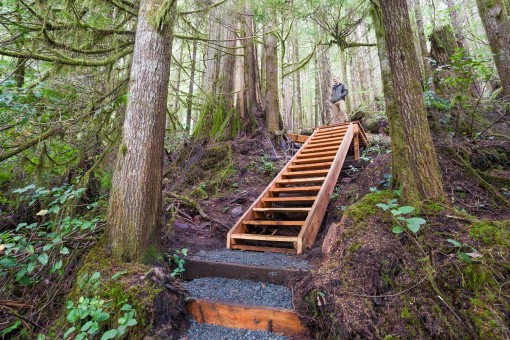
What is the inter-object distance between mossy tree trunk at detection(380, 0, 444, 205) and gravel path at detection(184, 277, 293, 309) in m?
1.65

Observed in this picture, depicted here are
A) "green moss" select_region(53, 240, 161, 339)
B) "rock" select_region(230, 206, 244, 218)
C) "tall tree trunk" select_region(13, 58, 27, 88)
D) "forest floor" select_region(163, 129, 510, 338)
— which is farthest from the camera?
"rock" select_region(230, 206, 244, 218)

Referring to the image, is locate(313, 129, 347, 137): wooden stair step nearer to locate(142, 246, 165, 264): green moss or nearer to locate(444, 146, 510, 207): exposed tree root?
locate(444, 146, 510, 207): exposed tree root

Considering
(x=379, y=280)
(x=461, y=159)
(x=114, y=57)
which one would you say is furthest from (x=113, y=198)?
(x=461, y=159)

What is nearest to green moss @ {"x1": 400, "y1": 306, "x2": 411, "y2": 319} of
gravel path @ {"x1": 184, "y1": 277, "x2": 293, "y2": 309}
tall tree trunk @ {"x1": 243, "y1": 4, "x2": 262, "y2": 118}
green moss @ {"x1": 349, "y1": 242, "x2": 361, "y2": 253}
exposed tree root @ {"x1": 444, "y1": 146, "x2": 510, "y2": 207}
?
green moss @ {"x1": 349, "y1": 242, "x2": 361, "y2": 253}

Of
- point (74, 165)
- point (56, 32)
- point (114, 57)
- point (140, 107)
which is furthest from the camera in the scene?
point (74, 165)

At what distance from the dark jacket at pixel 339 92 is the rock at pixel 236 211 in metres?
6.66

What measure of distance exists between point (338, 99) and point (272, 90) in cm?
298

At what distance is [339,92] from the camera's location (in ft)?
32.2

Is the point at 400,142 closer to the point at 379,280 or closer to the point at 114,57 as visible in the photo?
the point at 379,280

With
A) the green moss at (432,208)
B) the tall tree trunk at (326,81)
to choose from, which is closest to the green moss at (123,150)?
the green moss at (432,208)

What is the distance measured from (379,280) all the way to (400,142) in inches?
61.6

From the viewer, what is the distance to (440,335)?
1726 millimetres

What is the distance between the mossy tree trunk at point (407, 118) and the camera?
8.99 feet

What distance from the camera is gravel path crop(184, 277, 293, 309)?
2.59 meters
